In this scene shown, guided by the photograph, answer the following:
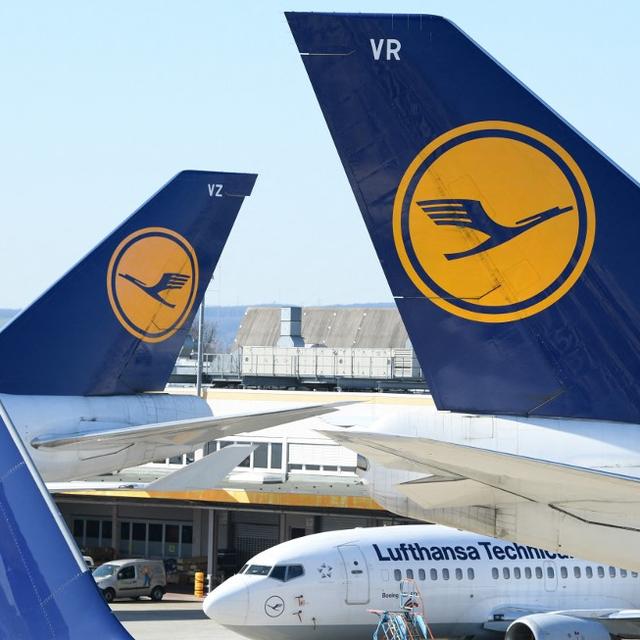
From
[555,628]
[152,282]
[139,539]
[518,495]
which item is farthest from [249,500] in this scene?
[518,495]

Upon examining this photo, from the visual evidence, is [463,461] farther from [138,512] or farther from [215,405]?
[138,512]

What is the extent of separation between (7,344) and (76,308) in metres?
1.31

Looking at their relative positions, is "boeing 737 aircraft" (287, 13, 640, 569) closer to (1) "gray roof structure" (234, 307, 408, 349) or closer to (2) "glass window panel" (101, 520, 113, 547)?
(2) "glass window panel" (101, 520, 113, 547)

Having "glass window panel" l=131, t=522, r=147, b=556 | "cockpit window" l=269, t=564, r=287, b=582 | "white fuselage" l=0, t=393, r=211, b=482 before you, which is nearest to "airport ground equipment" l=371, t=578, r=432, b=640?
"cockpit window" l=269, t=564, r=287, b=582

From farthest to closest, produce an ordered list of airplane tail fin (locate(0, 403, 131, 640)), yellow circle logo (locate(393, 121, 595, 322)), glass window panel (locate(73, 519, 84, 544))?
glass window panel (locate(73, 519, 84, 544))
yellow circle logo (locate(393, 121, 595, 322))
airplane tail fin (locate(0, 403, 131, 640))

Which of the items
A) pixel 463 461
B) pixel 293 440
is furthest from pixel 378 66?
pixel 293 440

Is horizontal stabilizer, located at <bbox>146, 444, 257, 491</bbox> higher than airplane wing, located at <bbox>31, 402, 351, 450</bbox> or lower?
lower

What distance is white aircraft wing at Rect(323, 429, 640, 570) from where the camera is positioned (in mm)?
8852

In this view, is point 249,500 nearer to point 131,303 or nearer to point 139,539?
point 139,539

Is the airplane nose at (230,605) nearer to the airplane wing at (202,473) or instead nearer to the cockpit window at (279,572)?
the cockpit window at (279,572)

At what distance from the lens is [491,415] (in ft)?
38.7

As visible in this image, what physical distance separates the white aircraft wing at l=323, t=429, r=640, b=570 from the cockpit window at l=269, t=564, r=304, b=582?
16.1 meters

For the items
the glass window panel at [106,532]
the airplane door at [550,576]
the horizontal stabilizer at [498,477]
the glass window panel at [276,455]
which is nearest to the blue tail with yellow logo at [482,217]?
the horizontal stabilizer at [498,477]

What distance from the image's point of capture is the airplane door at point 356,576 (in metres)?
27.5
